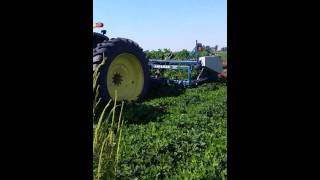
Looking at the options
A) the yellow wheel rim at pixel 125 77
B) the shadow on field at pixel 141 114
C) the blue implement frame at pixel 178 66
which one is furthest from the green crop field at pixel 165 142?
the blue implement frame at pixel 178 66

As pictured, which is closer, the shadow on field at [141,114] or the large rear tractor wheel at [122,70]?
the shadow on field at [141,114]

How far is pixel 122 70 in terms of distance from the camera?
8.00 metres

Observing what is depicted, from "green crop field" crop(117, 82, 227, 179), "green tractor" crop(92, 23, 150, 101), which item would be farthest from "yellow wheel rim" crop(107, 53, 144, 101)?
"green crop field" crop(117, 82, 227, 179)

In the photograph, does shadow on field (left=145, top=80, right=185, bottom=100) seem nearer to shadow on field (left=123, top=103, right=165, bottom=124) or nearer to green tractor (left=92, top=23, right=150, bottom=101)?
green tractor (left=92, top=23, right=150, bottom=101)

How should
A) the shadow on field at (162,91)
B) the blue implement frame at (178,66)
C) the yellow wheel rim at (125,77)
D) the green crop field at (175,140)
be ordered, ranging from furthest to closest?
1. the blue implement frame at (178,66)
2. the shadow on field at (162,91)
3. the yellow wheel rim at (125,77)
4. the green crop field at (175,140)

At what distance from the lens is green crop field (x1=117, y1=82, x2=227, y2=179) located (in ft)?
12.9

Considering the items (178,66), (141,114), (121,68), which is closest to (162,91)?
(178,66)

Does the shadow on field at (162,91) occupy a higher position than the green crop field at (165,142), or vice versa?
the shadow on field at (162,91)

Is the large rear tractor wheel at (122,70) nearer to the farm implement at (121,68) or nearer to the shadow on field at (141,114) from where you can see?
the farm implement at (121,68)

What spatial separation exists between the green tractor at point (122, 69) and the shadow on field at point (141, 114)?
52cm

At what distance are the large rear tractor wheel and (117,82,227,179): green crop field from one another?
39 centimetres

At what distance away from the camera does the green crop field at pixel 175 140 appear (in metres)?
3.93
